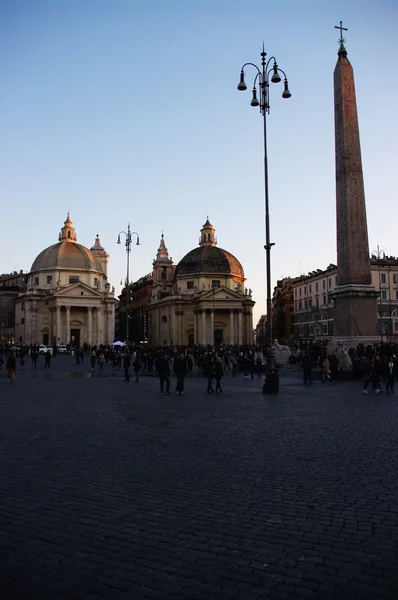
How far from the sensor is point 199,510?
553 centimetres

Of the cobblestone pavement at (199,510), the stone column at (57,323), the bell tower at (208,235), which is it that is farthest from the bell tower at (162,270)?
the cobblestone pavement at (199,510)

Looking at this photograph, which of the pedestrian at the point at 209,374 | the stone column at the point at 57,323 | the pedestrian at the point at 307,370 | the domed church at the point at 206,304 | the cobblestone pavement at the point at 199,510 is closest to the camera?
the cobblestone pavement at the point at 199,510

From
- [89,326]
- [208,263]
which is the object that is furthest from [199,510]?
[208,263]

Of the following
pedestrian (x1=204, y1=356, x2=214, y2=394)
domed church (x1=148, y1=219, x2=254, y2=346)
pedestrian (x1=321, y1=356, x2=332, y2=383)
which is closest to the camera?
pedestrian (x1=204, y1=356, x2=214, y2=394)

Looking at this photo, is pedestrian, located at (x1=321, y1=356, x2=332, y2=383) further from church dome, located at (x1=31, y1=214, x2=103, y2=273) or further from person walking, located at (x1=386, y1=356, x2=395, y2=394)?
church dome, located at (x1=31, y1=214, x2=103, y2=273)

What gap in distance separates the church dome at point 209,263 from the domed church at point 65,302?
13.1m

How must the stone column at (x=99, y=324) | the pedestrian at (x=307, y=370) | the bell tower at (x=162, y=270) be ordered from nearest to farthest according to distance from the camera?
the pedestrian at (x=307, y=370), the stone column at (x=99, y=324), the bell tower at (x=162, y=270)

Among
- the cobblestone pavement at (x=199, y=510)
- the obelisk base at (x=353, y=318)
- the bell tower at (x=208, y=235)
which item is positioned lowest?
the cobblestone pavement at (x=199, y=510)

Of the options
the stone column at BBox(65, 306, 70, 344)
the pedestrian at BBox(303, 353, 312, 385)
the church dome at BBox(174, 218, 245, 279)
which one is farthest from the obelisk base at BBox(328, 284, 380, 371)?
the stone column at BBox(65, 306, 70, 344)

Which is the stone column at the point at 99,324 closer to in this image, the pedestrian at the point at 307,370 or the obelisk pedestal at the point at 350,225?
the obelisk pedestal at the point at 350,225

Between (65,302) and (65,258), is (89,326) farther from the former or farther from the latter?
(65,258)

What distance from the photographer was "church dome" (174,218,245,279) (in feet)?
282

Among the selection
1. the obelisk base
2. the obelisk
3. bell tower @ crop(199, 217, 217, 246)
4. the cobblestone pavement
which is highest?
bell tower @ crop(199, 217, 217, 246)

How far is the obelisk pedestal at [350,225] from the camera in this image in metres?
24.0
